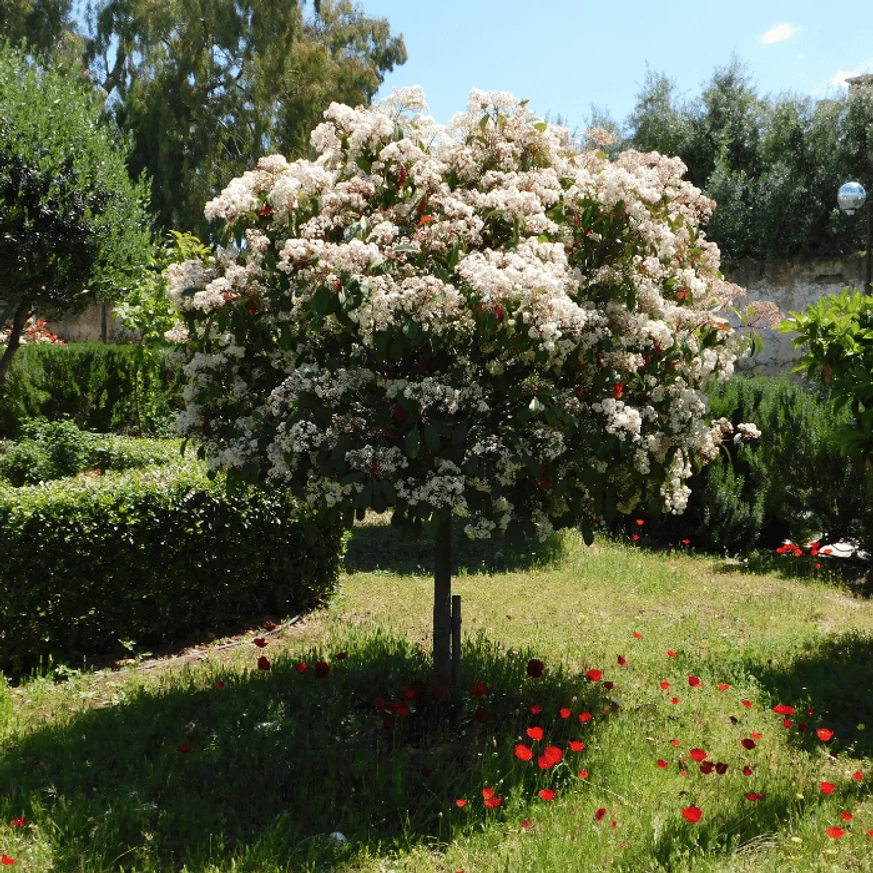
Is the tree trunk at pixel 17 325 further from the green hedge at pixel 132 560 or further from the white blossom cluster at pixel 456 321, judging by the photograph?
the white blossom cluster at pixel 456 321

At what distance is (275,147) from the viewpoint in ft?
72.9

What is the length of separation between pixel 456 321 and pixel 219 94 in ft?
72.9

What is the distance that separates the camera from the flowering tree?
10.6 ft

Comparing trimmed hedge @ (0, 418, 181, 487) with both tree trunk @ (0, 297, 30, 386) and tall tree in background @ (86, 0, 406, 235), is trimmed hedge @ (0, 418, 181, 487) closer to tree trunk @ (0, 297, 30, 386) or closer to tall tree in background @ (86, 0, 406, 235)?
tree trunk @ (0, 297, 30, 386)

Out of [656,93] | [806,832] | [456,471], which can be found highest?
[656,93]

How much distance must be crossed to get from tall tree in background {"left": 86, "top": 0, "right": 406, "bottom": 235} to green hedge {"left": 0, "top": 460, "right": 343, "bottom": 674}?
714 inches

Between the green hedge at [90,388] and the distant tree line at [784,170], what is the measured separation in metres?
9.99

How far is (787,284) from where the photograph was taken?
14.1 m

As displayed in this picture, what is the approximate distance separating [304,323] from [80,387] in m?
9.07

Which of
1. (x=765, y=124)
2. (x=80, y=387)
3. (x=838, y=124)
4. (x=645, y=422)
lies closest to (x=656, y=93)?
(x=765, y=124)

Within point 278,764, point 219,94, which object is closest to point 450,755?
point 278,764

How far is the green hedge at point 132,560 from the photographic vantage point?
4.74 metres

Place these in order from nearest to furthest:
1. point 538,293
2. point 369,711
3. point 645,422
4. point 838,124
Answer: point 538,293 → point 645,422 → point 369,711 → point 838,124

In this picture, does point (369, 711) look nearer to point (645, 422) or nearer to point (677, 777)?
point (677, 777)
